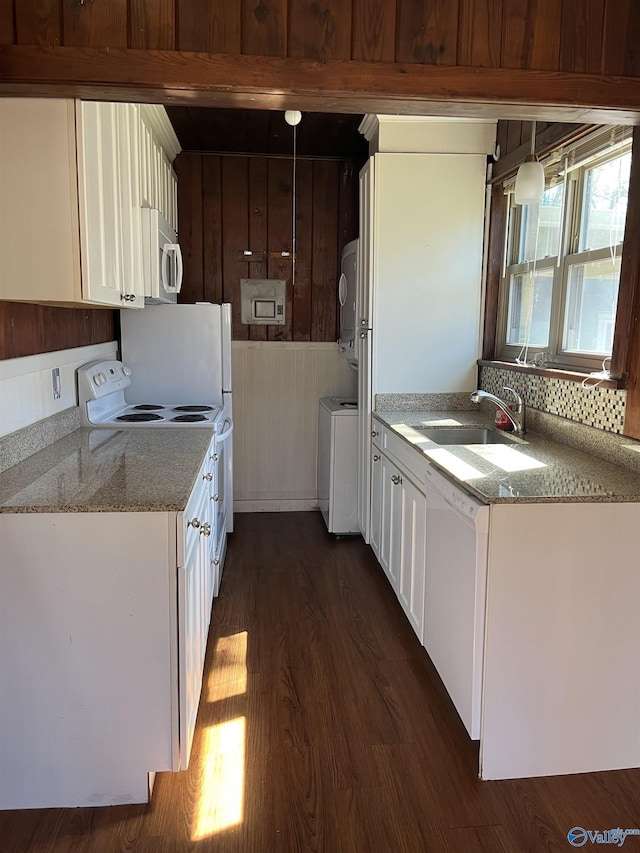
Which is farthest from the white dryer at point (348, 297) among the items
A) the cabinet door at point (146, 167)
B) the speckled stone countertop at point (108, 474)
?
the speckled stone countertop at point (108, 474)

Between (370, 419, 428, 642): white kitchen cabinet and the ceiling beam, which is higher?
the ceiling beam

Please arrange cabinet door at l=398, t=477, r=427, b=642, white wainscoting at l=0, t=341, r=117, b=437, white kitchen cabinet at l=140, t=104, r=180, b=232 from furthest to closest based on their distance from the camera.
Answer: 1. white kitchen cabinet at l=140, t=104, r=180, b=232
2. cabinet door at l=398, t=477, r=427, b=642
3. white wainscoting at l=0, t=341, r=117, b=437

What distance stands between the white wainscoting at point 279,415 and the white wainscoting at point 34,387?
1614 mm

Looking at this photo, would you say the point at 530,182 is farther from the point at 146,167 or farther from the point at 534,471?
the point at 146,167

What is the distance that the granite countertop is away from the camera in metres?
1.88

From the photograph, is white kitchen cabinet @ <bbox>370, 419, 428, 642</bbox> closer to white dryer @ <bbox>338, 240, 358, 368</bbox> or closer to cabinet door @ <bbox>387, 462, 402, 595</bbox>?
cabinet door @ <bbox>387, 462, 402, 595</bbox>

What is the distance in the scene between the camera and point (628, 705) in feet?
6.43

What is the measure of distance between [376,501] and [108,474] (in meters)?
1.76

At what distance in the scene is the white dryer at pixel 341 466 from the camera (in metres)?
3.93

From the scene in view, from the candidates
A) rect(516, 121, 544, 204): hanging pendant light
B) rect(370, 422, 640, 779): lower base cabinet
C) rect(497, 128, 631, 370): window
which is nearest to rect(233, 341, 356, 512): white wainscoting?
rect(497, 128, 631, 370): window

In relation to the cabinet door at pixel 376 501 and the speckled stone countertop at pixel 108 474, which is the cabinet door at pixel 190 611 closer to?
the speckled stone countertop at pixel 108 474

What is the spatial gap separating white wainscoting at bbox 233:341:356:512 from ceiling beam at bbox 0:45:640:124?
2.82 m

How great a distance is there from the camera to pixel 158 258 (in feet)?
10.0

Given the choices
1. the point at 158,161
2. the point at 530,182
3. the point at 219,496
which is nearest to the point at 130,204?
the point at 158,161
